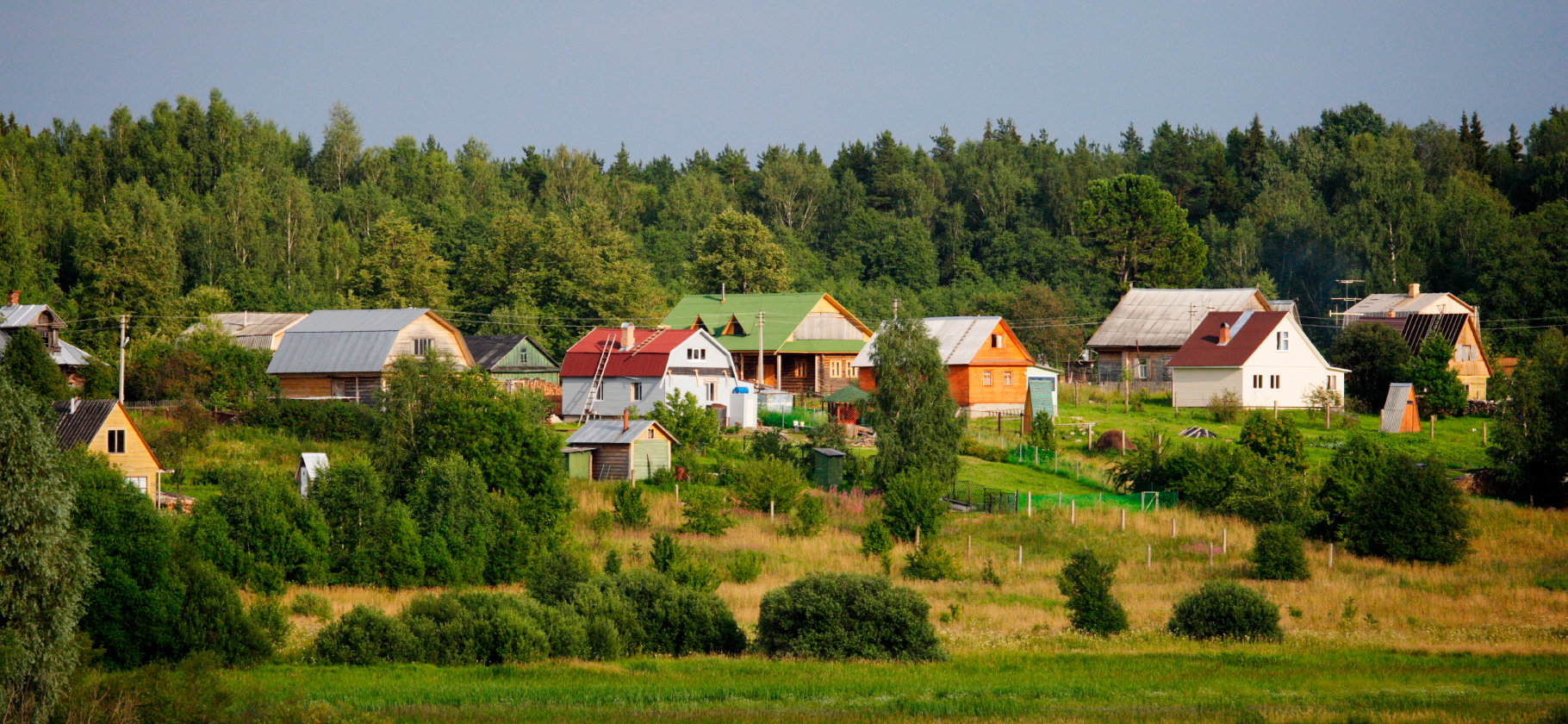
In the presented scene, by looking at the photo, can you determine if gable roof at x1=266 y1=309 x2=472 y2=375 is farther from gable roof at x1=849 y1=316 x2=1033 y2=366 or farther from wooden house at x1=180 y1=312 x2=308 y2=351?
gable roof at x1=849 y1=316 x2=1033 y2=366

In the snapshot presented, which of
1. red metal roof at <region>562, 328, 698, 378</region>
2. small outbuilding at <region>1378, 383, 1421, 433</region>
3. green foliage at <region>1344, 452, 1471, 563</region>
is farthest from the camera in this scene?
red metal roof at <region>562, 328, 698, 378</region>

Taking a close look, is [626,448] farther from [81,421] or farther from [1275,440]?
[1275,440]

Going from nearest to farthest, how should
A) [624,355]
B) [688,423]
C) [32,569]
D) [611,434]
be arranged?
[32,569]
[611,434]
[688,423]
[624,355]

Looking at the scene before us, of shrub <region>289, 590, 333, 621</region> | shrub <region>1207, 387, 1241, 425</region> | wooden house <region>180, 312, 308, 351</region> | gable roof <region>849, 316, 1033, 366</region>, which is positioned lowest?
shrub <region>289, 590, 333, 621</region>

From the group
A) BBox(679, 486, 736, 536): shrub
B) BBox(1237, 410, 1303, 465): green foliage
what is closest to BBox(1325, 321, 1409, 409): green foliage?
BBox(1237, 410, 1303, 465): green foliage

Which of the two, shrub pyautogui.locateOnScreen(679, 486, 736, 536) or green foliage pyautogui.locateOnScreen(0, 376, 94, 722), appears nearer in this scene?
green foliage pyautogui.locateOnScreen(0, 376, 94, 722)

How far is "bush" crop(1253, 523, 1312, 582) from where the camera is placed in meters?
32.8

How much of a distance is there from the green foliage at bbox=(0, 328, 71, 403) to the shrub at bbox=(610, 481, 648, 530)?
23.9 m

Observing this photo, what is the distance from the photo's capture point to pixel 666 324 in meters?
72.2

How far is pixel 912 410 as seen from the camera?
138 feet

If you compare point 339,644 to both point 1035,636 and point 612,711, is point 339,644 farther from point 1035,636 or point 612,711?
point 1035,636

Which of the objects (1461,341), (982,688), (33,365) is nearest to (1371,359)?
(1461,341)

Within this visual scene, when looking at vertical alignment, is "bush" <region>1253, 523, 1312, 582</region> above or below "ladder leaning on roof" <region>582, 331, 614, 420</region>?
below

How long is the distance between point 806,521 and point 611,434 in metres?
9.71
